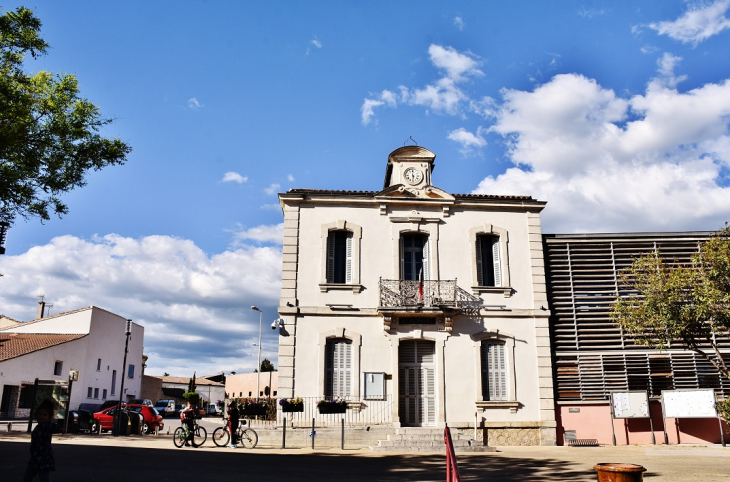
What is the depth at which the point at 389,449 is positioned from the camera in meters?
17.2

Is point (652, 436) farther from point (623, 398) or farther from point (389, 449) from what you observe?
point (389, 449)

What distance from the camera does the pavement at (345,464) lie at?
1145cm

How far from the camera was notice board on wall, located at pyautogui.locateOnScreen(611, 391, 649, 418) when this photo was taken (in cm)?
1883

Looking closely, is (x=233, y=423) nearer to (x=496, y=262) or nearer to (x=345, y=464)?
(x=345, y=464)

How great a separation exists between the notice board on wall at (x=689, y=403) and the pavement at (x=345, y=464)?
1225 millimetres

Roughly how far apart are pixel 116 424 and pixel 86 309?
18.2 meters

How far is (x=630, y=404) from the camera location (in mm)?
18938

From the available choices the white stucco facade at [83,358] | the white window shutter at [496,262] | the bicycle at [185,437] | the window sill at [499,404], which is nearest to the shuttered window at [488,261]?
the white window shutter at [496,262]

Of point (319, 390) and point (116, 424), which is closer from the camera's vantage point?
point (319, 390)

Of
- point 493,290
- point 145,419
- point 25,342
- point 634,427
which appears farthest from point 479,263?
point 25,342

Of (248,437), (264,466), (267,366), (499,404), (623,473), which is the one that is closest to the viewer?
(623,473)

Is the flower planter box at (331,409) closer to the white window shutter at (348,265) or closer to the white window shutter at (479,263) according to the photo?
the white window shutter at (348,265)

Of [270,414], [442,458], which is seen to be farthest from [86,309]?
[442,458]

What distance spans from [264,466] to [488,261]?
10.7 metres
